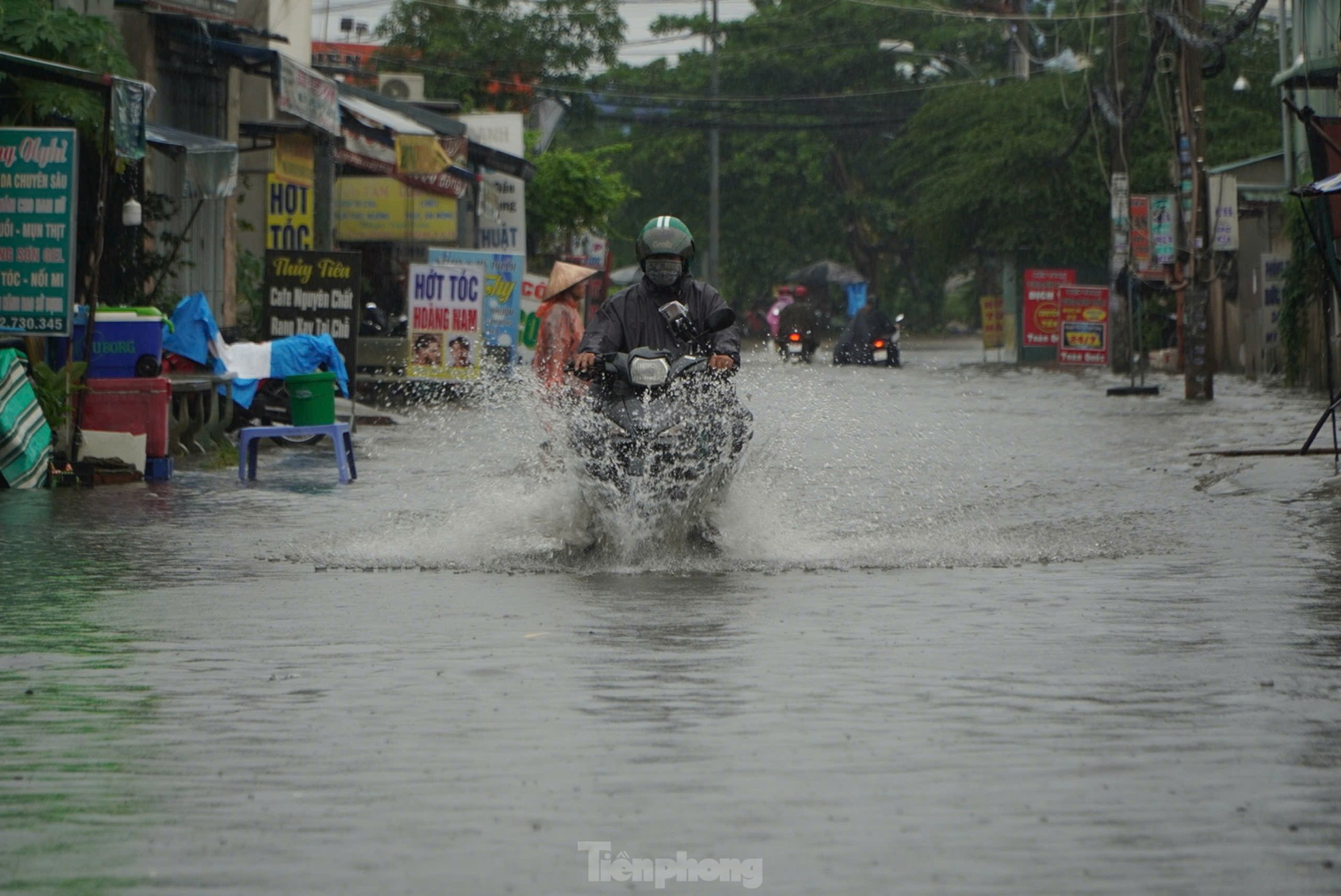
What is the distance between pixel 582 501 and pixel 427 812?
5728 millimetres

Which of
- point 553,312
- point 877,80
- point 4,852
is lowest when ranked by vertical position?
point 4,852

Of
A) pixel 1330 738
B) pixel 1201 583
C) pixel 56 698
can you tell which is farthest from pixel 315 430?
pixel 1330 738

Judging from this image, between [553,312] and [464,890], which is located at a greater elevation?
[553,312]

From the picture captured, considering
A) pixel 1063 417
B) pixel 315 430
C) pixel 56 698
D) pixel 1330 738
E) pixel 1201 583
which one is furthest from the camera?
pixel 1063 417

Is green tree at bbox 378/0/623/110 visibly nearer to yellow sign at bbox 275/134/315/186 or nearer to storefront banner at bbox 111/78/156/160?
yellow sign at bbox 275/134/315/186

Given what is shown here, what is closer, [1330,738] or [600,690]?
[1330,738]

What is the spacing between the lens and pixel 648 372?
10422 millimetres

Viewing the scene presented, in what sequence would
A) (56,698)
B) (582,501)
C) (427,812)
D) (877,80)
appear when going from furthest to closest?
(877,80) < (582,501) < (56,698) < (427,812)

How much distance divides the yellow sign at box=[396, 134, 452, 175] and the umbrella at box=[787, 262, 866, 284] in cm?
3672

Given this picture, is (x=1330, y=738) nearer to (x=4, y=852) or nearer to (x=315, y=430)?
(x=4, y=852)

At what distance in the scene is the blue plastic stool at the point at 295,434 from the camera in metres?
16.2

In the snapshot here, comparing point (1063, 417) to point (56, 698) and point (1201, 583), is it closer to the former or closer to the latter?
point (1201, 583)

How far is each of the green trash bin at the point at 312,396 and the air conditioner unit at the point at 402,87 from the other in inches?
1074

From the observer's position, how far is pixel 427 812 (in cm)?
505
